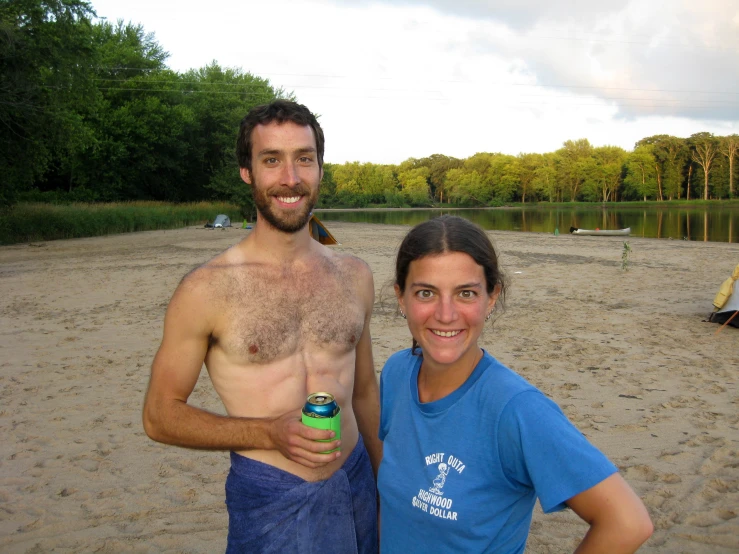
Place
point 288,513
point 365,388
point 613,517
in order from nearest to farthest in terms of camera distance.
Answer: point 613,517, point 288,513, point 365,388

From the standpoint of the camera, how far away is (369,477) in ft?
7.45

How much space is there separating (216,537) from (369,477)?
2.16 m

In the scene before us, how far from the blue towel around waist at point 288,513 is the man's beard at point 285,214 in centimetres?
86

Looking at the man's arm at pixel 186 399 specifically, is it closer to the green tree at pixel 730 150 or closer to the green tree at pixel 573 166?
the green tree at pixel 730 150

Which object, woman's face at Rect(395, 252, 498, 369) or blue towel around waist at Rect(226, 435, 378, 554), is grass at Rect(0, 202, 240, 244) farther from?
woman's face at Rect(395, 252, 498, 369)

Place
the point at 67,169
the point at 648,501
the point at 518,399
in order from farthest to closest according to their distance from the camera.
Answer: the point at 67,169 → the point at 648,501 → the point at 518,399

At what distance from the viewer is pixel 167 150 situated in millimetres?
48406

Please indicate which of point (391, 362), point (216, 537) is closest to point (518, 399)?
point (391, 362)

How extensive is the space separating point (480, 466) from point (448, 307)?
444mm

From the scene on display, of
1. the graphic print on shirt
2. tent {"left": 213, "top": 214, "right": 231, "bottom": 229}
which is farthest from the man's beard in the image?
tent {"left": 213, "top": 214, "right": 231, "bottom": 229}

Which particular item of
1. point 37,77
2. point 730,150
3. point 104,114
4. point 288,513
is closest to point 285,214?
point 288,513

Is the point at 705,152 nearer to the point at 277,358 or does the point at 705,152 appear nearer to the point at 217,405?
the point at 217,405

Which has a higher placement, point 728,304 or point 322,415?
point 322,415

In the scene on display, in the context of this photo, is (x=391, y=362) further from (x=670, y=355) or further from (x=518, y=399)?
(x=670, y=355)
